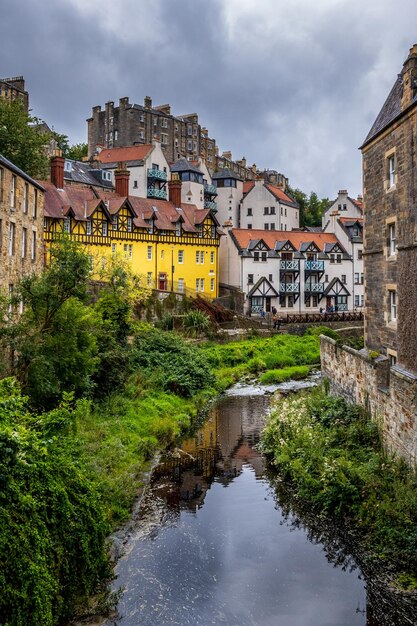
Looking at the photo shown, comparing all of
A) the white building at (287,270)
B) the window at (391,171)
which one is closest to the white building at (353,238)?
the white building at (287,270)

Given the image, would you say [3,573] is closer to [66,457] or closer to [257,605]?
[66,457]

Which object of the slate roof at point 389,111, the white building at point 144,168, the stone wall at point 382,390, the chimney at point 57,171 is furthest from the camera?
the white building at point 144,168

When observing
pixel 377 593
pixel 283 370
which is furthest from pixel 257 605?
pixel 283 370

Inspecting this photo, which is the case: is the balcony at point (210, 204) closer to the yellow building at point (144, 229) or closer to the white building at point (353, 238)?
the yellow building at point (144, 229)

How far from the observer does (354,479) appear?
56.5 ft

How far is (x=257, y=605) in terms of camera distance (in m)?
13.9

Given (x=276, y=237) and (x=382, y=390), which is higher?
(x=276, y=237)

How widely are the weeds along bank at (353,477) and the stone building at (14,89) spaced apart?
2759 inches

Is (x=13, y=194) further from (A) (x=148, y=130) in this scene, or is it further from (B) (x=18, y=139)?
(A) (x=148, y=130)

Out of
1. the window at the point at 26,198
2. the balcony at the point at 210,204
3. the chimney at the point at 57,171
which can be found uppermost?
the balcony at the point at 210,204

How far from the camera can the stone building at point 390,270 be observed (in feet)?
62.4

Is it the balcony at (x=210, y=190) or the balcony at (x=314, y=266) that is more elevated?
the balcony at (x=210, y=190)

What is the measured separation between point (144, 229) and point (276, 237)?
16.0 m

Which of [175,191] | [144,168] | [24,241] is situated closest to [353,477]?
[24,241]
